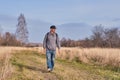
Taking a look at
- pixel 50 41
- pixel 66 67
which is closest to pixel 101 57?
pixel 66 67

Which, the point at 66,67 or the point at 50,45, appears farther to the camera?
the point at 66,67

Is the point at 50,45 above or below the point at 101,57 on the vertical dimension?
above

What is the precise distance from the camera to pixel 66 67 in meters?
18.9

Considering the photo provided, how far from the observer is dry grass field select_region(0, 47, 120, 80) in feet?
43.9

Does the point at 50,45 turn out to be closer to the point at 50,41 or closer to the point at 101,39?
the point at 50,41

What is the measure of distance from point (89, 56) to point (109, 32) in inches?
1923

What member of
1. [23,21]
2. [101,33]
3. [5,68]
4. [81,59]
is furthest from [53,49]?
[23,21]

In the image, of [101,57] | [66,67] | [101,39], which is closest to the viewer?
[66,67]

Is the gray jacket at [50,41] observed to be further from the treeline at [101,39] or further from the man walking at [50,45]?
the treeline at [101,39]

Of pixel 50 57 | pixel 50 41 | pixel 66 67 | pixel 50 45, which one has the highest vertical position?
pixel 50 41

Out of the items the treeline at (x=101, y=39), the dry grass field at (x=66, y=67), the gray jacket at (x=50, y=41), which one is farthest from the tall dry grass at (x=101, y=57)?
the treeline at (x=101, y=39)

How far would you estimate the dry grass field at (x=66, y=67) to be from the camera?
13.4 meters

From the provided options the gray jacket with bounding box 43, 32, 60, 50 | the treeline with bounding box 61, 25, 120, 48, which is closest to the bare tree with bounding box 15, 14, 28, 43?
the treeline with bounding box 61, 25, 120, 48

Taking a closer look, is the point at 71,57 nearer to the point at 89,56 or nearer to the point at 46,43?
the point at 89,56
